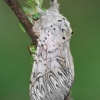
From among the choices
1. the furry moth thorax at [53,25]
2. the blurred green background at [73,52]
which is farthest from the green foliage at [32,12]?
the blurred green background at [73,52]

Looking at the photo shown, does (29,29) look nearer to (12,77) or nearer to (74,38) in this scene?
(12,77)

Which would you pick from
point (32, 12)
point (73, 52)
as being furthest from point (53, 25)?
point (73, 52)

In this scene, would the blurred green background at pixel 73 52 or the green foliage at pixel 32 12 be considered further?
the blurred green background at pixel 73 52

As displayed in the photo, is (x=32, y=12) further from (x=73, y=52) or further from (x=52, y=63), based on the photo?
(x=73, y=52)

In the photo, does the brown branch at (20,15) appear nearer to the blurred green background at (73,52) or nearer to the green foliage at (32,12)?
the green foliage at (32,12)

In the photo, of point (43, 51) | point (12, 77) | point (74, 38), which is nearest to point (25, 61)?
point (12, 77)
